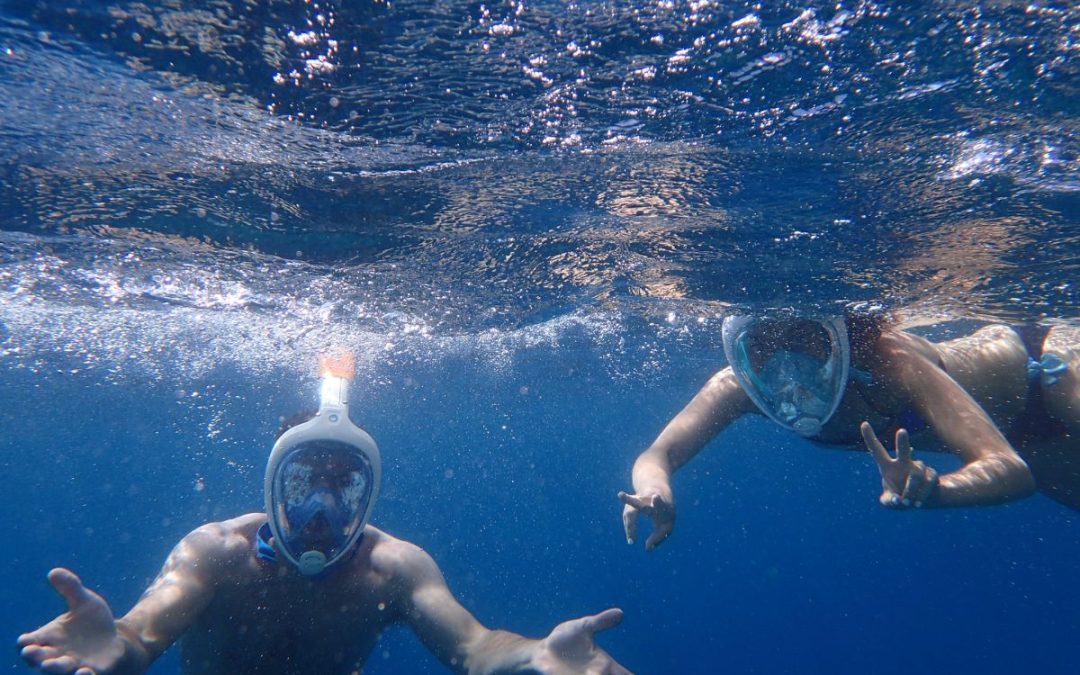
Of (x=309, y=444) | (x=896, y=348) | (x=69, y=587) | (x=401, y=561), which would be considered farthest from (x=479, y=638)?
(x=896, y=348)

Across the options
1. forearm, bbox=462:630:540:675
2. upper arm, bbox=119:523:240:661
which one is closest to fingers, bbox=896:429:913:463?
forearm, bbox=462:630:540:675

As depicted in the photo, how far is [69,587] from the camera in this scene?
3.51 metres

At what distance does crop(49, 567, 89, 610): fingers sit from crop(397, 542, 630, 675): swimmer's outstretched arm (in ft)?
8.37

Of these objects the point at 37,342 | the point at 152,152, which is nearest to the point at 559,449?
the point at 37,342

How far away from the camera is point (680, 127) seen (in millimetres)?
6059

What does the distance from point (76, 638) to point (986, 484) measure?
578cm

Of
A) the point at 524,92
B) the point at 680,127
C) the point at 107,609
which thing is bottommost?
the point at 107,609

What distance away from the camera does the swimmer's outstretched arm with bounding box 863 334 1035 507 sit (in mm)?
3615

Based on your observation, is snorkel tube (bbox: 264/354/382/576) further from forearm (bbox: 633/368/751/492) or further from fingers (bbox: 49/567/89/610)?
forearm (bbox: 633/368/751/492)

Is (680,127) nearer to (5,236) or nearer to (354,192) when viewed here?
(354,192)

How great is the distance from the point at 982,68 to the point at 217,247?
34.0ft

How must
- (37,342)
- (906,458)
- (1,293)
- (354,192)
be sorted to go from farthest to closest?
(37,342)
(1,293)
(354,192)
(906,458)

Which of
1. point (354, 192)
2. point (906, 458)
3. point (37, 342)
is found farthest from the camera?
point (37, 342)

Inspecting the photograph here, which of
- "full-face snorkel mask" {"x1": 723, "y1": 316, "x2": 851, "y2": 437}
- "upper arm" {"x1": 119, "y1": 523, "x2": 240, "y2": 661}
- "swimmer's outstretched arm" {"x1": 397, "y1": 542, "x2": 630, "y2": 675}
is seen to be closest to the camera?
"swimmer's outstretched arm" {"x1": 397, "y1": 542, "x2": 630, "y2": 675}
